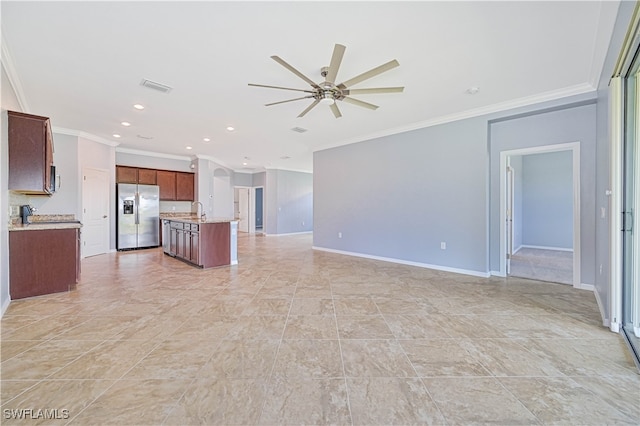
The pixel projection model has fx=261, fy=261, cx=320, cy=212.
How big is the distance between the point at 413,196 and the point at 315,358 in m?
3.96

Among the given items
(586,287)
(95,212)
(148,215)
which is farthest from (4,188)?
(586,287)

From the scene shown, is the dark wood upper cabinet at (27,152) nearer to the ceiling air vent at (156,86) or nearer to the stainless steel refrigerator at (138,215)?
the ceiling air vent at (156,86)

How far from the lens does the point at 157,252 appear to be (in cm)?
673

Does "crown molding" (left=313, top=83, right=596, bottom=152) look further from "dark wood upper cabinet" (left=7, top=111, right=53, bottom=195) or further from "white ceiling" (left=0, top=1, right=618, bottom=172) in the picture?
"dark wood upper cabinet" (left=7, top=111, right=53, bottom=195)

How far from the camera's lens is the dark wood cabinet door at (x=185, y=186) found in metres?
8.05

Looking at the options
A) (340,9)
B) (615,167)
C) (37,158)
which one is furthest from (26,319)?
(615,167)

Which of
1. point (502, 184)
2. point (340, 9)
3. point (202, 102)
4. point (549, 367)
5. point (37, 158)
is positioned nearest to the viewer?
point (549, 367)

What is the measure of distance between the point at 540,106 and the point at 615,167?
1.94m

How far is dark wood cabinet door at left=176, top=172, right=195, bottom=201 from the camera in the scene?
8.05 metres

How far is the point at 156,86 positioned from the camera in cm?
347

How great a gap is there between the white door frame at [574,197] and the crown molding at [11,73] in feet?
20.8

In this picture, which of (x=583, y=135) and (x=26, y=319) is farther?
(x=583, y=135)

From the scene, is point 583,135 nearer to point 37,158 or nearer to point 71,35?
point 71,35

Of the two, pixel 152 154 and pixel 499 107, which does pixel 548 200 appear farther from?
pixel 152 154
